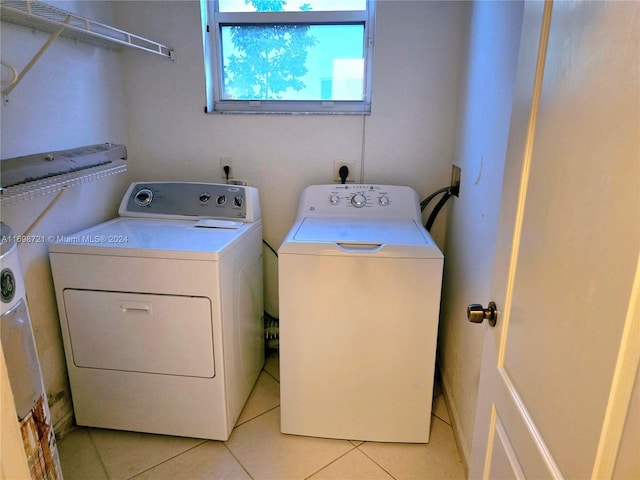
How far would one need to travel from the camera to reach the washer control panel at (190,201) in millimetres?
2037

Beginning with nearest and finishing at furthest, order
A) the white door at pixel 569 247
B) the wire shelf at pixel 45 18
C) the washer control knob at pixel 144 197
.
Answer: the white door at pixel 569 247 → the wire shelf at pixel 45 18 → the washer control knob at pixel 144 197

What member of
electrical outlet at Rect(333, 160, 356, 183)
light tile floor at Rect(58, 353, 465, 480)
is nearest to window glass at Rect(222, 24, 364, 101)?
electrical outlet at Rect(333, 160, 356, 183)

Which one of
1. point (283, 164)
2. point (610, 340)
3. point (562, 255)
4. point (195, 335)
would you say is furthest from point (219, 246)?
point (610, 340)

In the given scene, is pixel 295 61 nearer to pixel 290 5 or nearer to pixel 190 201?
pixel 290 5

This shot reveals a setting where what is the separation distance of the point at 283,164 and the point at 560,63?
165cm

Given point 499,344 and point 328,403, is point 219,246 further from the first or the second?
point 499,344

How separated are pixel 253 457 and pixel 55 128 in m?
1.55

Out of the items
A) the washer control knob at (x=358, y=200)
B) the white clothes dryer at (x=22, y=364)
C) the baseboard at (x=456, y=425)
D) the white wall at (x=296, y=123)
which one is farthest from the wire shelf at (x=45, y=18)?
the baseboard at (x=456, y=425)

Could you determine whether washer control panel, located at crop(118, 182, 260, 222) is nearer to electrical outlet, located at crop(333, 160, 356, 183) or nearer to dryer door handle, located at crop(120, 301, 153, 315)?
electrical outlet, located at crop(333, 160, 356, 183)

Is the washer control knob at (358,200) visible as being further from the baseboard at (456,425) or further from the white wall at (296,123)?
the baseboard at (456,425)

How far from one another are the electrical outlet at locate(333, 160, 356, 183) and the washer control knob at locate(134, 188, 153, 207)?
92 cm

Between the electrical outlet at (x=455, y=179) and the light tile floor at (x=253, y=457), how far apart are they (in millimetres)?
1050

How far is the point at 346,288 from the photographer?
1.63 m

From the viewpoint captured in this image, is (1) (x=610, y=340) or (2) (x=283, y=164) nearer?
(1) (x=610, y=340)
